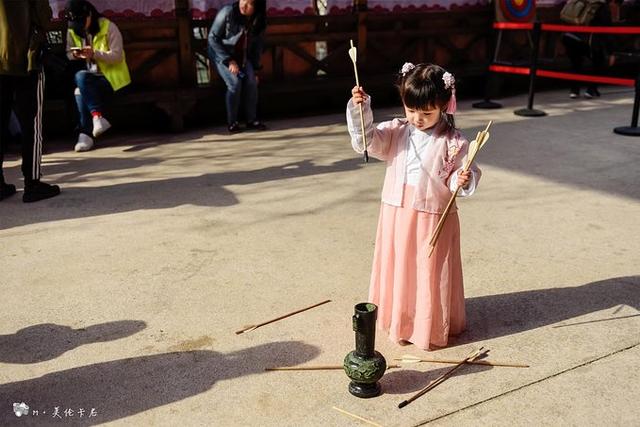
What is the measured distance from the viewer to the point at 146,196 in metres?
5.90

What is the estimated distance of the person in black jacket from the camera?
5359 mm

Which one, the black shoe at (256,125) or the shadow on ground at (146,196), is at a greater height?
the black shoe at (256,125)

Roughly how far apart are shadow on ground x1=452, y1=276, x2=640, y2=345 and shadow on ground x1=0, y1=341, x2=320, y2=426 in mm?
935

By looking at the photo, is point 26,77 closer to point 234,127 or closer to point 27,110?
point 27,110

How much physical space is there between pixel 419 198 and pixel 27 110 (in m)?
3.81

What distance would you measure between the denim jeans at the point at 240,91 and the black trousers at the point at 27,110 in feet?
9.29

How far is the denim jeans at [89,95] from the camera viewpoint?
752 cm

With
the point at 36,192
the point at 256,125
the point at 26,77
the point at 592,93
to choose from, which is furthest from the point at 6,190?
the point at 592,93

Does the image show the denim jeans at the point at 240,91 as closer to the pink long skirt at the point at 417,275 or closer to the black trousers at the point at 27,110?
the black trousers at the point at 27,110

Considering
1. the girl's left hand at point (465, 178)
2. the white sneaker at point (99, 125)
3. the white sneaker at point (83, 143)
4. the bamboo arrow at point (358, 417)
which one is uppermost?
the girl's left hand at point (465, 178)

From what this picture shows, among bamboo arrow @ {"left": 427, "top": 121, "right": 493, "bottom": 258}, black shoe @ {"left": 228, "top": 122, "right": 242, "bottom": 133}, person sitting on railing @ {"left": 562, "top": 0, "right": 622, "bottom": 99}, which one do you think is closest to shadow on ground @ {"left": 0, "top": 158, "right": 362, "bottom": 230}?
black shoe @ {"left": 228, "top": 122, "right": 242, "bottom": 133}

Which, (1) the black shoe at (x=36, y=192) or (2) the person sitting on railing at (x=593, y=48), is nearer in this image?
→ (1) the black shoe at (x=36, y=192)

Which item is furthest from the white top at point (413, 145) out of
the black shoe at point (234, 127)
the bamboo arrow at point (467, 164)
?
the black shoe at point (234, 127)

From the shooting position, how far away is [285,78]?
9469 millimetres
